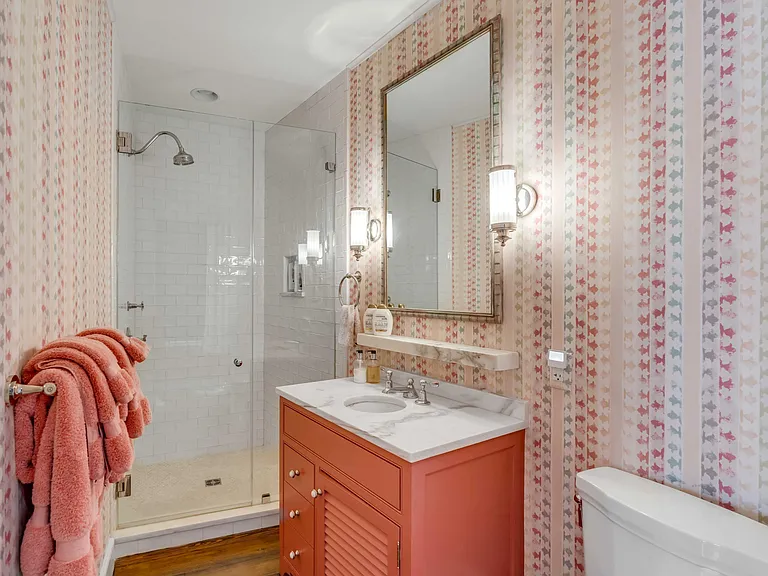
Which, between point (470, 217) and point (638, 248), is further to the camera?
point (470, 217)

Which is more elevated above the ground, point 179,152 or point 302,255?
point 179,152

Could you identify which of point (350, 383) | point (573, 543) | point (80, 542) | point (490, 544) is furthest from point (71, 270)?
point (573, 543)

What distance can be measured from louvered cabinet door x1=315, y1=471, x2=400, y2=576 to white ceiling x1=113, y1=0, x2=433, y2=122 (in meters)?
1.98

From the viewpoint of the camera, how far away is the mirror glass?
1.82m

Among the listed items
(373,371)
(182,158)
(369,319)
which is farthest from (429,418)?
(182,158)

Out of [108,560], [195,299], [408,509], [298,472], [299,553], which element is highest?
[195,299]

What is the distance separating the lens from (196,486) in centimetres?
285

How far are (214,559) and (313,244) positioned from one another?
177 centimetres

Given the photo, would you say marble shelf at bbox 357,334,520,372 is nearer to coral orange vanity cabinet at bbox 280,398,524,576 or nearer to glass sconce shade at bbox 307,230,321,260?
coral orange vanity cabinet at bbox 280,398,524,576

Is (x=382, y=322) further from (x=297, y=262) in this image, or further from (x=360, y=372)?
(x=297, y=262)

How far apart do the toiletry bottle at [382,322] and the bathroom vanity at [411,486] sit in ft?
1.23

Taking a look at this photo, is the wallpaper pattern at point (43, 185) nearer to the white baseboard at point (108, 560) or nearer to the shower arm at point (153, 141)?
the shower arm at point (153, 141)

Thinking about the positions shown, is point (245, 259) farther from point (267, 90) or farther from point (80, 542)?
point (80, 542)

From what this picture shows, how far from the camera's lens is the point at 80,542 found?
0.91 metres
